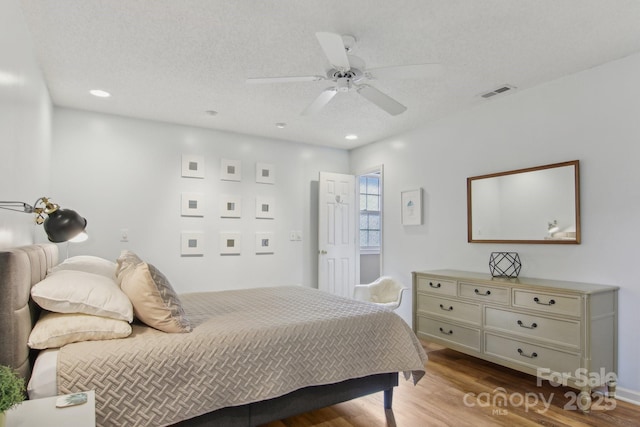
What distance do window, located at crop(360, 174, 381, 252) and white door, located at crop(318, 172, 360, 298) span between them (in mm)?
759

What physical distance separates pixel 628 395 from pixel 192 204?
170 inches

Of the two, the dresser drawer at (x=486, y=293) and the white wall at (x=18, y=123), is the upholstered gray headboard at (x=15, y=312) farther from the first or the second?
the dresser drawer at (x=486, y=293)

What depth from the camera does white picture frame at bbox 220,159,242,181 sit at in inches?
179

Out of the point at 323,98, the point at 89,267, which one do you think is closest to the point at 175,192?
the point at 89,267

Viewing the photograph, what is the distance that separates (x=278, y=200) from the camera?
4969 millimetres

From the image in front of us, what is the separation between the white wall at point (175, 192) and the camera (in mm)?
3820

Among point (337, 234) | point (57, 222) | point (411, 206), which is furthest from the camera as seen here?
point (337, 234)

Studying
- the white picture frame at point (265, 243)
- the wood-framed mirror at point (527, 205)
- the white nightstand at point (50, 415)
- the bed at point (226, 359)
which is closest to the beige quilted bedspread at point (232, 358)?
the bed at point (226, 359)

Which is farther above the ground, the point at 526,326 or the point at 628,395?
the point at 526,326

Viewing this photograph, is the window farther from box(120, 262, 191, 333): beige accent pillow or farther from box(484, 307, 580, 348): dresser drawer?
box(120, 262, 191, 333): beige accent pillow

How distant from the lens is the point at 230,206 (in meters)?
4.59

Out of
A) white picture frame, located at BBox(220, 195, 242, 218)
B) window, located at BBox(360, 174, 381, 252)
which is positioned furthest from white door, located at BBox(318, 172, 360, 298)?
white picture frame, located at BBox(220, 195, 242, 218)

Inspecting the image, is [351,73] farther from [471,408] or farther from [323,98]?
[471,408]

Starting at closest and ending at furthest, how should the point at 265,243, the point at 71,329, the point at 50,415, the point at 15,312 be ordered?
the point at 50,415 → the point at 15,312 → the point at 71,329 → the point at 265,243
